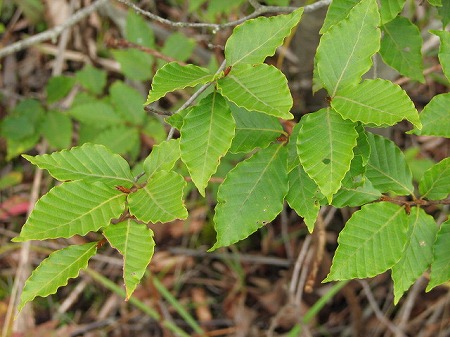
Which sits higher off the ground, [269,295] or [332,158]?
[332,158]

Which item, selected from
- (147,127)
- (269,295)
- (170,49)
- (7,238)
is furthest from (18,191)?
(269,295)

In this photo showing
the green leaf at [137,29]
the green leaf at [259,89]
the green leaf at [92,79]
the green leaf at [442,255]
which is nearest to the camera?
the green leaf at [259,89]

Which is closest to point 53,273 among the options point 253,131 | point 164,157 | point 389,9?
point 164,157

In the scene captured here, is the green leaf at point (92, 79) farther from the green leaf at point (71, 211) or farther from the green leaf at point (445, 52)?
the green leaf at point (445, 52)

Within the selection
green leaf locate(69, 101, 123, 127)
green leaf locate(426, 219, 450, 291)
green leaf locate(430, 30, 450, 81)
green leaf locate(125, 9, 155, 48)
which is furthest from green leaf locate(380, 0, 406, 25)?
green leaf locate(69, 101, 123, 127)

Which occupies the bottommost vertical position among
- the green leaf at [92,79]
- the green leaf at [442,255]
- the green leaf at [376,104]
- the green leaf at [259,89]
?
the green leaf at [92,79]

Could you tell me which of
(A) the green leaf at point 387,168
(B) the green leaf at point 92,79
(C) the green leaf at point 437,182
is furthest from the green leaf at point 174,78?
(B) the green leaf at point 92,79

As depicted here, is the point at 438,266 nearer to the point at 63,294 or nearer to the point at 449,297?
the point at 449,297
